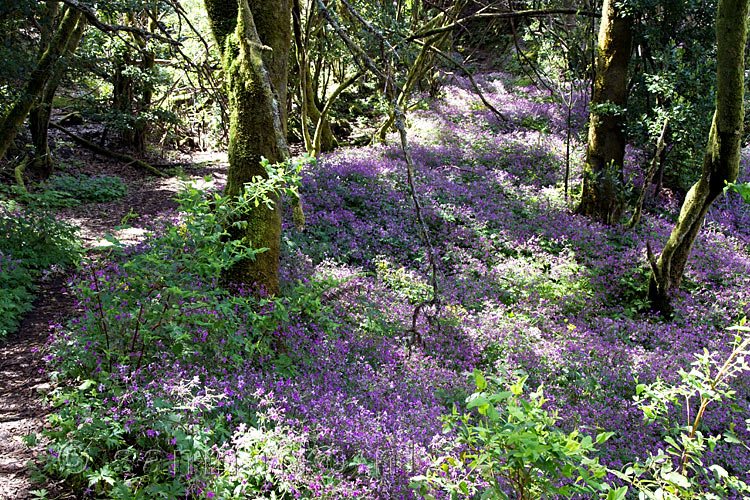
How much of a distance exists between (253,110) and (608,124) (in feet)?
21.7

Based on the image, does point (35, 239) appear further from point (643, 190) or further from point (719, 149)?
point (643, 190)

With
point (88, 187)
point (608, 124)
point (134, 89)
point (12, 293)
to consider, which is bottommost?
point (12, 293)

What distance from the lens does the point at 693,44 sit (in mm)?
7281

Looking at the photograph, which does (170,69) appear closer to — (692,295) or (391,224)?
(391,224)

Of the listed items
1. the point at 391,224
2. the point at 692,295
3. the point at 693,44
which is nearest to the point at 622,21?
the point at 693,44

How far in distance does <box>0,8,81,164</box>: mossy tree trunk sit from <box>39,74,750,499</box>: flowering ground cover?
378 centimetres

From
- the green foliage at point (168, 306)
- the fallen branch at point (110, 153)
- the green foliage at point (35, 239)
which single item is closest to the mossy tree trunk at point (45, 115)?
the fallen branch at point (110, 153)

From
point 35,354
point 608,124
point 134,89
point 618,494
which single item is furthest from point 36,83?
point 608,124

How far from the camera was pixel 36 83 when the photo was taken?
7.64 metres

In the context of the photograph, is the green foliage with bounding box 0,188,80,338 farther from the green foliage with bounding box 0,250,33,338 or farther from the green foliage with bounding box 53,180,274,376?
the green foliage with bounding box 53,180,274,376

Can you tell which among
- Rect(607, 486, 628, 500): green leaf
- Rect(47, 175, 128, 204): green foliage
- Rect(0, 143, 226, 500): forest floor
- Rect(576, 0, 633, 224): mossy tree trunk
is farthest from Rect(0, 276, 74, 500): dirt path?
Rect(576, 0, 633, 224): mossy tree trunk

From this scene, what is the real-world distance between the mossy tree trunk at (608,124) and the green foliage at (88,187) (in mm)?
8842

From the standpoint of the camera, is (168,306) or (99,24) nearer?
(168,306)

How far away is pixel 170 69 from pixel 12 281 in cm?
1084
